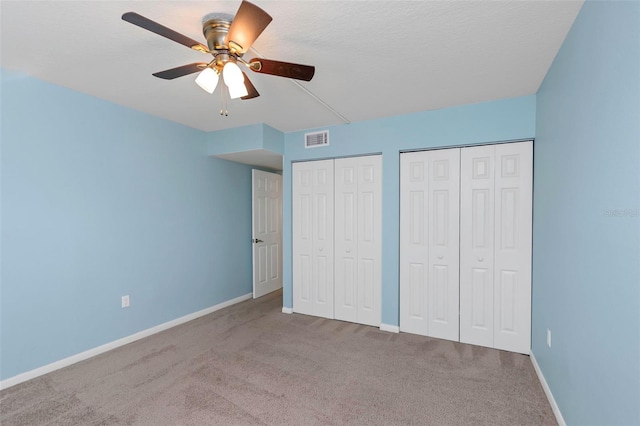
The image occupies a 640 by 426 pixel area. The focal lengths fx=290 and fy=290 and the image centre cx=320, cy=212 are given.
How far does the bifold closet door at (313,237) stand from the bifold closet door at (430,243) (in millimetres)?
922

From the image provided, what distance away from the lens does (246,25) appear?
135 cm

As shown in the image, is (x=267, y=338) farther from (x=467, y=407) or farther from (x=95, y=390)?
(x=467, y=407)

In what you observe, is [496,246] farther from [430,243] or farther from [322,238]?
[322,238]

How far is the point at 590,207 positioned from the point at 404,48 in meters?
1.41

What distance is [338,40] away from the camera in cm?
185

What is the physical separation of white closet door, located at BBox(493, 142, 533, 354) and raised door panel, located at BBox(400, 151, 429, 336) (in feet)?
2.17

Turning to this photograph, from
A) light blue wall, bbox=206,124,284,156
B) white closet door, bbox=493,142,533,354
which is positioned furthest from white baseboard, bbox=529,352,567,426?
light blue wall, bbox=206,124,284,156

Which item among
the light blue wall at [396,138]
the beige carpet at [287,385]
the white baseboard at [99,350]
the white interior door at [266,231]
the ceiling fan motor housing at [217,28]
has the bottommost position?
the beige carpet at [287,385]

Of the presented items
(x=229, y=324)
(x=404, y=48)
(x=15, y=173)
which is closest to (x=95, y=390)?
(x=229, y=324)

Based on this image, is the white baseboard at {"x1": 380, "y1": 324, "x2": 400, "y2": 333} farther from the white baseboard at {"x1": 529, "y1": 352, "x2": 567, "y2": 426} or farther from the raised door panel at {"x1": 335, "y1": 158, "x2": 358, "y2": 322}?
the white baseboard at {"x1": 529, "y1": 352, "x2": 567, "y2": 426}

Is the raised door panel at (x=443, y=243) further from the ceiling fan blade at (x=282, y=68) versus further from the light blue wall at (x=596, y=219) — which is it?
the ceiling fan blade at (x=282, y=68)

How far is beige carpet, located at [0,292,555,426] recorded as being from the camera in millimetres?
1912

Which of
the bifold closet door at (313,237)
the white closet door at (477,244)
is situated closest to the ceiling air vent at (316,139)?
the bifold closet door at (313,237)

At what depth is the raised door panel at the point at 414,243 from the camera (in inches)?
124
